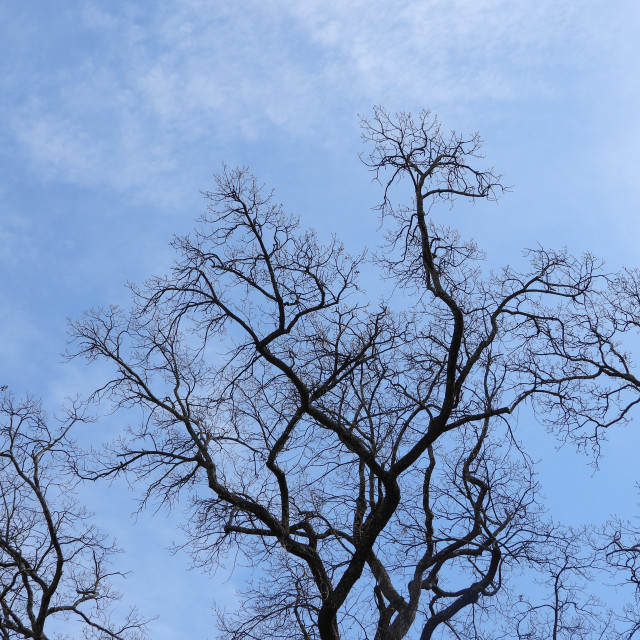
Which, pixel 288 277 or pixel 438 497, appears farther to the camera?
pixel 438 497

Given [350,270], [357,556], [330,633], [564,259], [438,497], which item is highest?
[564,259]

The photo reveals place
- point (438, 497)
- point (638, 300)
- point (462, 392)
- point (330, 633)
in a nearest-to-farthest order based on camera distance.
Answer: point (330, 633)
point (462, 392)
point (638, 300)
point (438, 497)

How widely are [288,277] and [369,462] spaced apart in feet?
10.5

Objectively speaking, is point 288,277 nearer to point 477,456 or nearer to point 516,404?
point 516,404

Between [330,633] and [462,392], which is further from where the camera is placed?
[462,392]

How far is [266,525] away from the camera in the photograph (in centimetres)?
1294

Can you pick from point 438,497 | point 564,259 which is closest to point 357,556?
point 438,497

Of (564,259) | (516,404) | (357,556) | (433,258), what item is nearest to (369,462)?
(357,556)

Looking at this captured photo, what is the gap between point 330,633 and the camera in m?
12.3

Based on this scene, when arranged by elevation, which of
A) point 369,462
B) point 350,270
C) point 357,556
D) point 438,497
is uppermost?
point 350,270

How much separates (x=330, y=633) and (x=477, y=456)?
15.2 ft

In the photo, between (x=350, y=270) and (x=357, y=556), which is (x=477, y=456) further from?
(x=350, y=270)

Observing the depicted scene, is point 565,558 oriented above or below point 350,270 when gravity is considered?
below

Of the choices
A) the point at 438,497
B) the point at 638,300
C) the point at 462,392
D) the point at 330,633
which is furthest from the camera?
the point at 438,497
